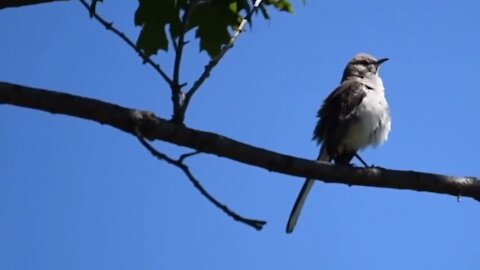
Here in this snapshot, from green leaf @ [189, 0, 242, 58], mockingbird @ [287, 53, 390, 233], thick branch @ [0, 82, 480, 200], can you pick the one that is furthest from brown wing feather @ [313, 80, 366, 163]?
green leaf @ [189, 0, 242, 58]

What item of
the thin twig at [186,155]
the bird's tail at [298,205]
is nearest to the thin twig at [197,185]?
the thin twig at [186,155]

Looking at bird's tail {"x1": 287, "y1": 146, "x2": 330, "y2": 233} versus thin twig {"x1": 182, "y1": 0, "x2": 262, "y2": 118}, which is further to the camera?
bird's tail {"x1": 287, "y1": 146, "x2": 330, "y2": 233}

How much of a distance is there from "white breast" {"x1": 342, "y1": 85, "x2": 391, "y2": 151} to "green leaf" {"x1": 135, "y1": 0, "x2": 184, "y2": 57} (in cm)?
339

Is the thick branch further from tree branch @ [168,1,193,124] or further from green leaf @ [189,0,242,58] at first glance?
green leaf @ [189,0,242,58]

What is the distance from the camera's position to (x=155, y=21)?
12.6ft

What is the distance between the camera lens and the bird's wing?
6.96 meters

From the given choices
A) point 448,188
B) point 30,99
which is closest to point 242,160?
point 30,99

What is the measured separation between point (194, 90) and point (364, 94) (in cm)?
421

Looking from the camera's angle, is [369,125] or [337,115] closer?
[369,125]

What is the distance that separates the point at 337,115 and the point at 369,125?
36cm

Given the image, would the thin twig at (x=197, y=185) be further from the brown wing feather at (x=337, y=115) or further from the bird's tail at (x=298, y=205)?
the brown wing feather at (x=337, y=115)

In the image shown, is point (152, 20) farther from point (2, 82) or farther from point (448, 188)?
point (448, 188)

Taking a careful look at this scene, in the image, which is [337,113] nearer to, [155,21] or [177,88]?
[155,21]

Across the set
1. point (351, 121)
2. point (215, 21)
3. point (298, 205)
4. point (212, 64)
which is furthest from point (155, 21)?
point (351, 121)
